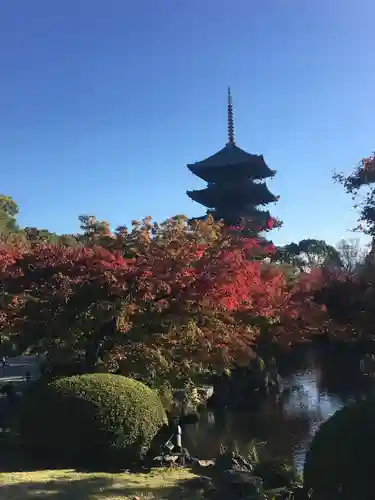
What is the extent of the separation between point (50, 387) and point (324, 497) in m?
5.79

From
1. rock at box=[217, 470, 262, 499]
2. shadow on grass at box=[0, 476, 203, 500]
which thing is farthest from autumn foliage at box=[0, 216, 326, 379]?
rock at box=[217, 470, 262, 499]

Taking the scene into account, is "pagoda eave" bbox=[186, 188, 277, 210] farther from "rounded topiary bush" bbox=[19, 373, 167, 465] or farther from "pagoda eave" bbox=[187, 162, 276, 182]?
"rounded topiary bush" bbox=[19, 373, 167, 465]

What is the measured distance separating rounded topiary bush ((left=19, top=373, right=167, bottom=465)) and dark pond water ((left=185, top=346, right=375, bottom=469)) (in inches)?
105

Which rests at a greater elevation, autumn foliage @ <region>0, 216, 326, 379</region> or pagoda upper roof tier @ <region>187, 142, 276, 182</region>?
pagoda upper roof tier @ <region>187, 142, 276, 182</region>

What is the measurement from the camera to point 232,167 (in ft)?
117

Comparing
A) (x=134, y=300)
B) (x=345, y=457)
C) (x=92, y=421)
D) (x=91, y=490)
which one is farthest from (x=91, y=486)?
(x=345, y=457)

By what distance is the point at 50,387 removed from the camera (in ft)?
29.8

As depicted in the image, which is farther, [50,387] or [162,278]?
[162,278]

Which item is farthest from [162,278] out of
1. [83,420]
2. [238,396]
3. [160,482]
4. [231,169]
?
[231,169]

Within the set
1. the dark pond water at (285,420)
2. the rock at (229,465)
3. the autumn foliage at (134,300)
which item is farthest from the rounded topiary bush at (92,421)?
the dark pond water at (285,420)

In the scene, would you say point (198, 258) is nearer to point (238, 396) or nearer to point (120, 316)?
point (120, 316)

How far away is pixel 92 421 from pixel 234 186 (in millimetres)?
28745

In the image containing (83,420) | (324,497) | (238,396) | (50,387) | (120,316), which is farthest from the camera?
(238,396)

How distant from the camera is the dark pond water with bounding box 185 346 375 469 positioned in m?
11.7
